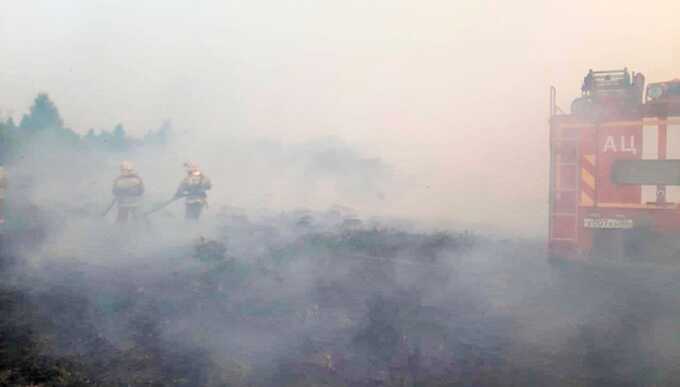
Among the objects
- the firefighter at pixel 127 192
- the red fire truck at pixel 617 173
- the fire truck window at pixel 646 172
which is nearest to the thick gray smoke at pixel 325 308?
the firefighter at pixel 127 192

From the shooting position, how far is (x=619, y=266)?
8031 millimetres

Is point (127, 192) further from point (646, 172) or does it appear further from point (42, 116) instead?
point (42, 116)

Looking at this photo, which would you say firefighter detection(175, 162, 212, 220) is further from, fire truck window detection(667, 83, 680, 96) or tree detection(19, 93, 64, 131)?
tree detection(19, 93, 64, 131)

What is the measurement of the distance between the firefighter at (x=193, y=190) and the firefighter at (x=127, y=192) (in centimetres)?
85

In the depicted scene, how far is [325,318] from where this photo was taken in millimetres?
6395

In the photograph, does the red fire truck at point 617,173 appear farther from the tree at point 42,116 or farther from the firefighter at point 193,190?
the tree at point 42,116

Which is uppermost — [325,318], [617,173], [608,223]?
[617,173]

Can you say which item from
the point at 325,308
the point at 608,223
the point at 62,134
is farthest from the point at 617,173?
the point at 62,134

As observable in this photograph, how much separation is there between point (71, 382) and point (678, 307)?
721 centimetres

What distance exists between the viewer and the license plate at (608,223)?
313 inches

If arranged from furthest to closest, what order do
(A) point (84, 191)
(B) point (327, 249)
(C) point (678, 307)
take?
1. (A) point (84, 191)
2. (B) point (327, 249)
3. (C) point (678, 307)

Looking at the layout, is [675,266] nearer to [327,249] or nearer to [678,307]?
[678,307]

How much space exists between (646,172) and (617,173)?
1.28ft

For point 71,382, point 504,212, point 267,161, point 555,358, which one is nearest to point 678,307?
point 555,358
